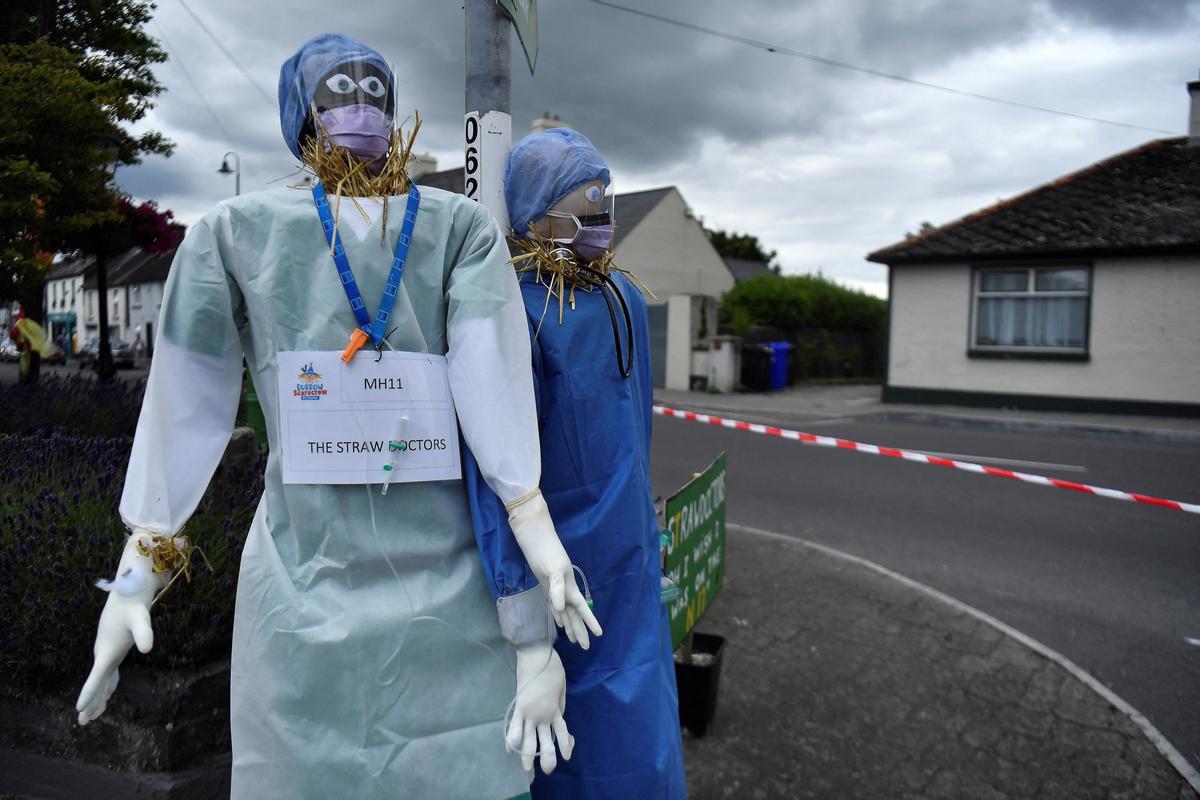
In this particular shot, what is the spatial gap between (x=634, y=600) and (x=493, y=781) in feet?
1.55

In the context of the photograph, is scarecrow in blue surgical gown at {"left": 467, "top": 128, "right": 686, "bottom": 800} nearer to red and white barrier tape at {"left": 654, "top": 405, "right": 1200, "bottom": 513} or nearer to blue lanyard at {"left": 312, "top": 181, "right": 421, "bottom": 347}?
blue lanyard at {"left": 312, "top": 181, "right": 421, "bottom": 347}

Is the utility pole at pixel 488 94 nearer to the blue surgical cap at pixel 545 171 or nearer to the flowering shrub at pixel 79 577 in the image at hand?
the blue surgical cap at pixel 545 171

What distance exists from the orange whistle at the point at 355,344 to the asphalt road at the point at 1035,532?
11.9 feet

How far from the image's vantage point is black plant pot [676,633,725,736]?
3.34 m

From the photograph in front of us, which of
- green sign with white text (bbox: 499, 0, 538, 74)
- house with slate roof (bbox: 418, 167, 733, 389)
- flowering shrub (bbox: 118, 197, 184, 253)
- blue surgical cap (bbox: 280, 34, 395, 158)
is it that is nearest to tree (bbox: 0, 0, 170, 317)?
flowering shrub (bbox: 118, 197, 184, 253)

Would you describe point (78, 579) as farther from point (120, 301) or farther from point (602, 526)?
point (120, 301)

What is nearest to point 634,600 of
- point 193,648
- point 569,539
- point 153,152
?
point 569,539

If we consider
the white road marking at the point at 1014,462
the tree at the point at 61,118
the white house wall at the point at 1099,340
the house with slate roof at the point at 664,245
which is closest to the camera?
the tree at the point at 61,118

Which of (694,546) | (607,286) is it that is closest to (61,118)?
(694,546)

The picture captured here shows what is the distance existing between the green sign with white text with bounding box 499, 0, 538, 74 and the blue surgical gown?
1396 mm

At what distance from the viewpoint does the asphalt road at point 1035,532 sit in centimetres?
454

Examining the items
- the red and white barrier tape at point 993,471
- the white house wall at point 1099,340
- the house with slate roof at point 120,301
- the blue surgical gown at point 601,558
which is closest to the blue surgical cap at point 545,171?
the blue surgical gown at point 601,558

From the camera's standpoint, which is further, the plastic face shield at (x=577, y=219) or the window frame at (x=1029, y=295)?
the window frame at (x=1029, y=295)

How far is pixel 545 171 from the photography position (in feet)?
6.61
